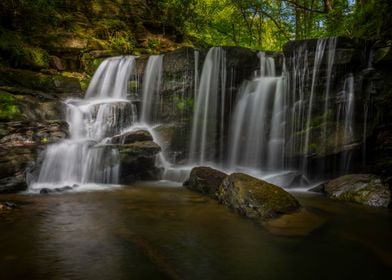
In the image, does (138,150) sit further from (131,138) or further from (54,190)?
(54,190)

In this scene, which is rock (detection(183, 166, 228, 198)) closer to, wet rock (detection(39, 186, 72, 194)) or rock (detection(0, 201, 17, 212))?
wet rock (detection(39, 186, 72, 194))

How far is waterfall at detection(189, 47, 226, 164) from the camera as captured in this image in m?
12.9

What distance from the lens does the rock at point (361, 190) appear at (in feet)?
26.4

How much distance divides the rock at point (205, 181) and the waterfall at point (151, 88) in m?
4.74

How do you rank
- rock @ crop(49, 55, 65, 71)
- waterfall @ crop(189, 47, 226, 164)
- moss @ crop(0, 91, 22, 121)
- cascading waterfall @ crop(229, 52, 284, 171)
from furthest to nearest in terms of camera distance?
1. rock @ crop(49, 55, 65, 71)
2. waterfall @ crop(189, 47, 226, 164)
3. cascading waterfall @ crop(229, 52, 284, 171)
4. moss @ crop(0, 91, 22, 121)

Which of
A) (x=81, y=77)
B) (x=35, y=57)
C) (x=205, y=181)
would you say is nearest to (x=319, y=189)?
(x=205, y=181)

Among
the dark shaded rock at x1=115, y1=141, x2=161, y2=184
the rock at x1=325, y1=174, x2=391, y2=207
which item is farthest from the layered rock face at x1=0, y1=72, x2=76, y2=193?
the rock at x1=325, y1=174, x2=391, y2=207

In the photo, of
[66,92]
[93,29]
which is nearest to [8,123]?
[66,92]

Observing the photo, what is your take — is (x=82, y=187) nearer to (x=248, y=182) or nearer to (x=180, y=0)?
(x=248, y=182)

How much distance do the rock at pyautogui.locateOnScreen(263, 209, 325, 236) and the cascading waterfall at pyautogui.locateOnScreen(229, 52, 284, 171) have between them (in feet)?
16.9

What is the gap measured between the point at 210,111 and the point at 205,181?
190 inches

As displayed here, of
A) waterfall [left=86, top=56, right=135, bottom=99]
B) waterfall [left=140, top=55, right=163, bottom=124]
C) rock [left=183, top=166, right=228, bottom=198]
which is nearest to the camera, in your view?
rock [left=183, top=166, right=228, bottom=198]

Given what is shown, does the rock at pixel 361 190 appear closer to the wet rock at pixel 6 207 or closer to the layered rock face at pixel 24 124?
the wet rock at pixel 6 207

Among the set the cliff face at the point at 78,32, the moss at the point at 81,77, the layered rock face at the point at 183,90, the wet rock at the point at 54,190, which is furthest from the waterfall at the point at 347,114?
the cliff face at the point at 78,32
